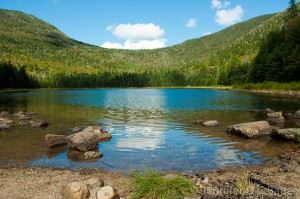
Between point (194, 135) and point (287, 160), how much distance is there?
1322 cm

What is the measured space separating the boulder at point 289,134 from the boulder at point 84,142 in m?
19.5

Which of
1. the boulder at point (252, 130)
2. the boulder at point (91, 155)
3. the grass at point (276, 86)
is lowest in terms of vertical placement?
the boulder at point (91, 155)

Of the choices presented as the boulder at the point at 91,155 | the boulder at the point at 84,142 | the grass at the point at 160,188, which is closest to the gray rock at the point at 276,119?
the boulder at the point at 84,142

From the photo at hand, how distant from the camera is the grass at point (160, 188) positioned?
1495 centimetres

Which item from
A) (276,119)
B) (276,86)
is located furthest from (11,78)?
(276,119)

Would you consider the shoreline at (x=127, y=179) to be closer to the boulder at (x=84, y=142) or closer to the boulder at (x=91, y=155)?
the boulder at (x=91, y=155)

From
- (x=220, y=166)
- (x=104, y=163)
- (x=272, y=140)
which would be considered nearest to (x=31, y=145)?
(x=104, y=163)

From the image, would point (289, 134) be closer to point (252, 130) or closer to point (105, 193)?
point (252, 130)

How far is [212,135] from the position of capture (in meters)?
36.0

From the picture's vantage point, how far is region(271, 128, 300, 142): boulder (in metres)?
30.7

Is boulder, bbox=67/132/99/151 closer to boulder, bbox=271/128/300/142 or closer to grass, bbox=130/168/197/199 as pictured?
grass, bbox=130/168/197/199

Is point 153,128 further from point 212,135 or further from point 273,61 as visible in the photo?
point 273,61

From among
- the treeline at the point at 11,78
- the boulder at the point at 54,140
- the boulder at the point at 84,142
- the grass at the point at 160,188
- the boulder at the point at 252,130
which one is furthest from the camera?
the treeline at the point at 11,78

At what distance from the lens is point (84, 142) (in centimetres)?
2870
